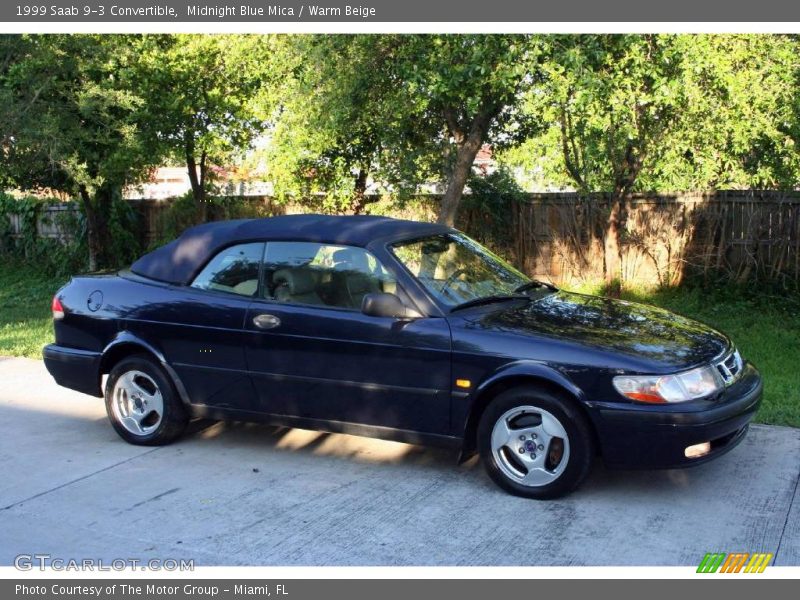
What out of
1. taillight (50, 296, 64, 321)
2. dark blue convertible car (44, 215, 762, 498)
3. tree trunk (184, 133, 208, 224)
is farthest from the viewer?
tree trunk (184, 133, 208, 224)

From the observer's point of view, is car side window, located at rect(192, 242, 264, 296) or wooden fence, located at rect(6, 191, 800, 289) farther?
wooden fence, located at rect(6, 191, 800, 289)

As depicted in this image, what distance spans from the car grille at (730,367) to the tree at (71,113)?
368 inches

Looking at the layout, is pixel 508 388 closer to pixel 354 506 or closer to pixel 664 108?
pixel 354 506

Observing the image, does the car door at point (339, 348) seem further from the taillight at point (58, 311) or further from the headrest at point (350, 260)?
the taillight at point (58, 311)

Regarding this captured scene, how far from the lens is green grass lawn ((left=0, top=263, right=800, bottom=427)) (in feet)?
24.6

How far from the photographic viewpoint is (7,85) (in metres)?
12.2

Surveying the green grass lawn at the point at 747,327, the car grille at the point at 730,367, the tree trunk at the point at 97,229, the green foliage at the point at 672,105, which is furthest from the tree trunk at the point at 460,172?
the tree trunk at the point at 97,229

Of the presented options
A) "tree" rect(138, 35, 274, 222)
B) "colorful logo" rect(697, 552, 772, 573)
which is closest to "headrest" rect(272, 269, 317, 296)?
"colorful logo" rect(697, 552, 772, 573)

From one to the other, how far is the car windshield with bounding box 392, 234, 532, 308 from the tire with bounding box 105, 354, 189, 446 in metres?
1.97

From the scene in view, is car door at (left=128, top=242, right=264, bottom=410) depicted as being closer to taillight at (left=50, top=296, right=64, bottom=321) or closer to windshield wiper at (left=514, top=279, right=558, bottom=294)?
taillight at (left=50, top=296, right=64, bottom=321)

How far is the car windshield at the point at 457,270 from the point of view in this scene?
5.87 metres

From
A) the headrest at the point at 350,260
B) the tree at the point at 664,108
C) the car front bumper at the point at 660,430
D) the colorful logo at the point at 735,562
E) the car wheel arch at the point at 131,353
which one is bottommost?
the colorful logo at the point at 735,562

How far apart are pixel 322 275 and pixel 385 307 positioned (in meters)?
0.65

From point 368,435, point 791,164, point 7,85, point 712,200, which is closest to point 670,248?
point 712,200
